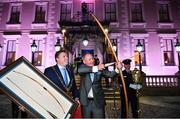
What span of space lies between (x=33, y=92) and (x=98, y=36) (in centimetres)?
1658

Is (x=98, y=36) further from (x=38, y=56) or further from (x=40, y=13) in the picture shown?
(x=40, y=13)

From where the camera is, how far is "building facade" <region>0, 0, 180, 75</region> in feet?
62.3

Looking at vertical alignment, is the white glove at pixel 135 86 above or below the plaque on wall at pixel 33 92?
below

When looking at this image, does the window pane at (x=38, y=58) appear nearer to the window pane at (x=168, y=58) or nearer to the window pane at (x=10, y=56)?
the window pane at (x=10, y=56)

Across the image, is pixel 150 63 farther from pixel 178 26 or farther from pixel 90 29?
pixel 90 29

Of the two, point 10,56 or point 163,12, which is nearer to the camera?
point 10,56

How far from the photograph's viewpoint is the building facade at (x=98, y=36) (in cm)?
1898

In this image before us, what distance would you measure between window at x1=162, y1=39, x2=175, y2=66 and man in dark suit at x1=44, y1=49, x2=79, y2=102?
17207 millimetres

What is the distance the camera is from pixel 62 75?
11.4 ft

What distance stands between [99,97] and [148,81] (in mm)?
11910

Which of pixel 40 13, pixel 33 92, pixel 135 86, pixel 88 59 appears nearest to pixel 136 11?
pixel 40 13

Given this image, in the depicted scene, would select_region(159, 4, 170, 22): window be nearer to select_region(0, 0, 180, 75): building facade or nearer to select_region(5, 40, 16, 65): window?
select_region(0, 0, 180, 75): building facade

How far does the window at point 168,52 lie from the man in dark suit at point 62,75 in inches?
677

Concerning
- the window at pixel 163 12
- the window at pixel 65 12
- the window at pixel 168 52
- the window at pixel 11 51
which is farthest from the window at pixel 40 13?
the window at pixel 168 52
